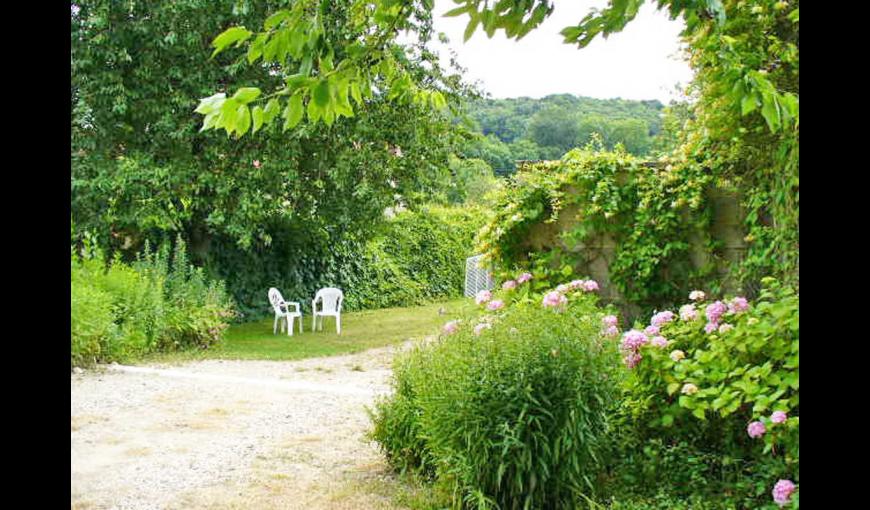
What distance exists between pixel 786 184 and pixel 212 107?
3.78m

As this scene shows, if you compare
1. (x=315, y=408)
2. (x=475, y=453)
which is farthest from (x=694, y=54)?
(x=315, y=408)

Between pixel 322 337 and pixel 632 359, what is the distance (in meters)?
7.75

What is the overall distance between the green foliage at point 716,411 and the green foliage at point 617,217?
1.93 metres

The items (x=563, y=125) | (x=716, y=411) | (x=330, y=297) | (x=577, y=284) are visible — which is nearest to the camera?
(x=716, y=411)

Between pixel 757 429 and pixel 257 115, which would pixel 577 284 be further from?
pixel 257 115

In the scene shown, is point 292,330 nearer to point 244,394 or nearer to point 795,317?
point 244,394

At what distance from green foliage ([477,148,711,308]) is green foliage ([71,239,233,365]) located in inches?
159

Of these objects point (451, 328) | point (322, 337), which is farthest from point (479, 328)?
point (322, 337)

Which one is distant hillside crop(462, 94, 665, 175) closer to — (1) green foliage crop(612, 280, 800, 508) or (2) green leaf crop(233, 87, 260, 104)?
(1) green foliage crop(612, 280, 800, 508)

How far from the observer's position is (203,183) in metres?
10.1

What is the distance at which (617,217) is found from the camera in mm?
5723

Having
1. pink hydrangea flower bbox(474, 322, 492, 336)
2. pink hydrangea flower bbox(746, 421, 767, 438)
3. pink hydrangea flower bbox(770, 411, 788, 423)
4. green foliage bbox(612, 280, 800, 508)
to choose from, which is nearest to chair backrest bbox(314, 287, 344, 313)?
pink hydrangea flower bbox(474, 322, 492, 336)

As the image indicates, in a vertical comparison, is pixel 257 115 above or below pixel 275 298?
above

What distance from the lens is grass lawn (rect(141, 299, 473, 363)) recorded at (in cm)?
873
